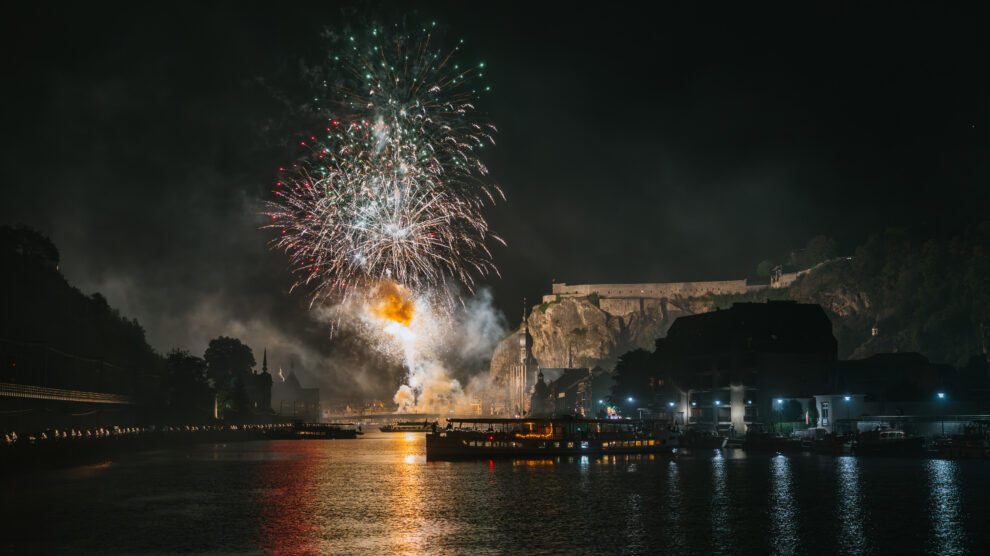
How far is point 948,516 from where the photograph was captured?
1640 inches

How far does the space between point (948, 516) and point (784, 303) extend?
269 ft

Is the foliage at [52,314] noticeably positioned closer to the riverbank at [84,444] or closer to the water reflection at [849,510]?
the riverbank at [84,444]

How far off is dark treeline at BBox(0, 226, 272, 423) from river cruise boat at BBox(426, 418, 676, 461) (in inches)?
1826

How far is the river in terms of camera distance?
34.8 metres

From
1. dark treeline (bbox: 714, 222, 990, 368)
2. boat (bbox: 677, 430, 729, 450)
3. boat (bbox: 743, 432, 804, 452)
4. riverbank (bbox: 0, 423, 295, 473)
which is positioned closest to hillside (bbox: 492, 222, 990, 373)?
dark treeline (bbox: 714, 222, 990, 368)

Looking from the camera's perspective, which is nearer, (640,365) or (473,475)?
(473,475)

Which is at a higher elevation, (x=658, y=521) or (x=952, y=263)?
(x=952, y=263)

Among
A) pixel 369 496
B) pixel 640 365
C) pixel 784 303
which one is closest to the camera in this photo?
pixel 369 496

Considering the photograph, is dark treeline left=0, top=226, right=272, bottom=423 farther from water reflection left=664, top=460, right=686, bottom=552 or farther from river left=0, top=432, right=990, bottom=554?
water reflection left=664, top=460, right=686, bottom=552

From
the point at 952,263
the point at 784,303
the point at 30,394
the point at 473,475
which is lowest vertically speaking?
the point at 473,475

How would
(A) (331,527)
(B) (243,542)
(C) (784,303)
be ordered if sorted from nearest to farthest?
(B) (243,542) → (A) (331,527) → (C) (784,303)

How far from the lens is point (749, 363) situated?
11388 cm

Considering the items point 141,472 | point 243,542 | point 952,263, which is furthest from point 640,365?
point 243,542

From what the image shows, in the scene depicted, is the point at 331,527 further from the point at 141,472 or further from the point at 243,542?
the point at 141,472
